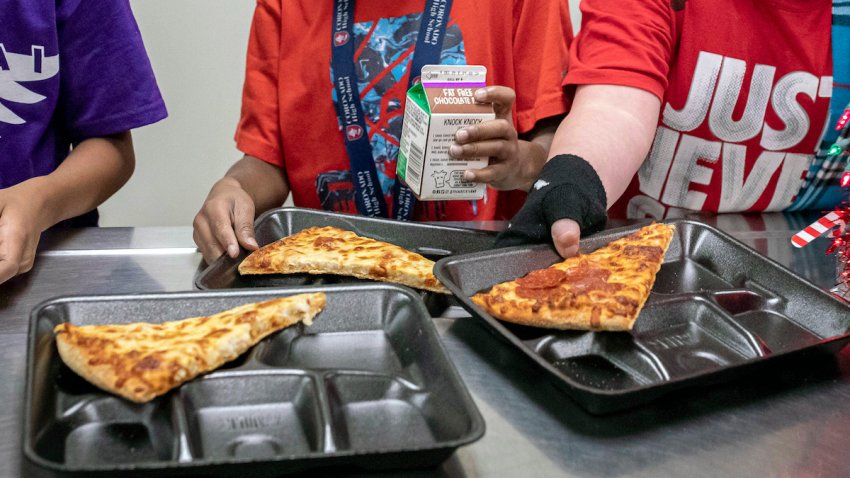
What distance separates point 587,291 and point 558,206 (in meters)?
0.19

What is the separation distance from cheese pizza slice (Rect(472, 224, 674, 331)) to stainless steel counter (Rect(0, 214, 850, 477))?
2.4 inches

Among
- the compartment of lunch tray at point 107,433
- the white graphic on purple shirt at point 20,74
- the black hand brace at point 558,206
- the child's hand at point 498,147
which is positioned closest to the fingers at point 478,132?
the child's hand at point 498,147

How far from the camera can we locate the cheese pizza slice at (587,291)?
1.00m

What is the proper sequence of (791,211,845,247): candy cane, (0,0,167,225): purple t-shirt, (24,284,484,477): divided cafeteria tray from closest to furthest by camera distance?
(24,284,484,477): divided cafeteria tray, (791,211,845,247): candy cane, (0,0,167,225): purple t-shirt

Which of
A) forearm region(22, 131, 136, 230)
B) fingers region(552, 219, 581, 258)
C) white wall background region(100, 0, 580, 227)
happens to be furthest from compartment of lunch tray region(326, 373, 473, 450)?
white wall background region(100, 0, 580, 227)

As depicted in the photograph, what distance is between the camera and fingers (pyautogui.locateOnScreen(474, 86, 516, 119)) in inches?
46.4

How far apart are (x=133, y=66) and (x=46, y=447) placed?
1.05m

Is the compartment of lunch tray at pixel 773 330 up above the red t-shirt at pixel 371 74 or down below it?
below

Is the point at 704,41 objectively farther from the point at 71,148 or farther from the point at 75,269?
the point at 71,148

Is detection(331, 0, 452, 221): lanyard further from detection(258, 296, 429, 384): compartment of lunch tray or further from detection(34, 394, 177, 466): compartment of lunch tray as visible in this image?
detection(34, 394, 177, 466): compartment of lunch tray

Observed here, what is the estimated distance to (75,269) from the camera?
4.27 ft

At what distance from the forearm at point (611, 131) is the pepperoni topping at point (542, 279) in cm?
29

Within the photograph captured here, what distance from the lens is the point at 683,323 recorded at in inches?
42.0

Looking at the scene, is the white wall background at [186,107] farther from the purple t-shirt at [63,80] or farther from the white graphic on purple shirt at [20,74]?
the white graphic on purple shirt at [20,74]
